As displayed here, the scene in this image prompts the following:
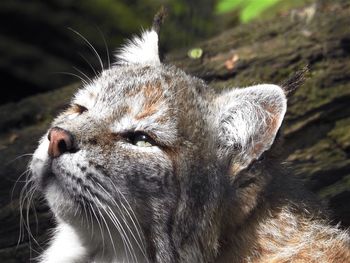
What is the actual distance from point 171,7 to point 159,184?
19.5 ft

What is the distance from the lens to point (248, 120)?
19.0ft

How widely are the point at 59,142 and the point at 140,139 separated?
561 millimetres

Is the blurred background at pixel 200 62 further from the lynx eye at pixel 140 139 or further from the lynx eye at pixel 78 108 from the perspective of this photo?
the lynx eye at pixel 140 139

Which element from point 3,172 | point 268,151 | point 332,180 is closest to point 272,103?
point 268,151

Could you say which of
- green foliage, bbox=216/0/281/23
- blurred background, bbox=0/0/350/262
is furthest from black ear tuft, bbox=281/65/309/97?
green foliage, bbox=216/0/281/23

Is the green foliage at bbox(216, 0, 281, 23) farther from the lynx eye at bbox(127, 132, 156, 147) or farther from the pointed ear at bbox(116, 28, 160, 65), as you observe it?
the lynx eye at bbox(127, 132, 156, 147)

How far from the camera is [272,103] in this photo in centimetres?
570

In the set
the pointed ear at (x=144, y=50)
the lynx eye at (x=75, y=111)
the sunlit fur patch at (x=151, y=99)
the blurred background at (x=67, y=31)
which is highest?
the blurred background at (x=67, y=31)

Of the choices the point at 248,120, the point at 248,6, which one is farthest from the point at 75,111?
the point at 248,6

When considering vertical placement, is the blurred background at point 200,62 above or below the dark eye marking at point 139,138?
above

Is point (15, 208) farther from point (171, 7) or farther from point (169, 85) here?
point (171, 7)

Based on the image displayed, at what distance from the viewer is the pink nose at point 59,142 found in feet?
17.7

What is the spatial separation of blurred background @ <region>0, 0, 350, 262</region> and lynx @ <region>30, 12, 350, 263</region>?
94 cm

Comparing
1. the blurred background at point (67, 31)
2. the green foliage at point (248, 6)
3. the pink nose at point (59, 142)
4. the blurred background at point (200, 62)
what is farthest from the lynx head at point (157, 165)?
the blurred background at point (67, 31)
